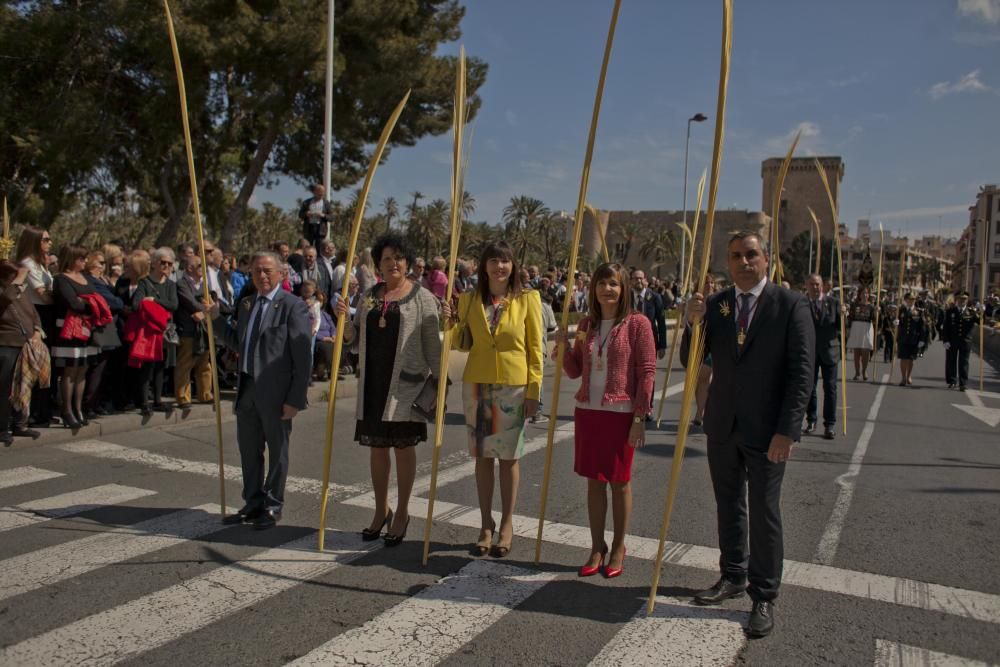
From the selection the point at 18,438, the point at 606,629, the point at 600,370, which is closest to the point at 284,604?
the point at 606,629

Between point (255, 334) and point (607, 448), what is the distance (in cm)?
253

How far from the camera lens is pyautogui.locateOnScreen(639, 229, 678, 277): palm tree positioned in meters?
84.4

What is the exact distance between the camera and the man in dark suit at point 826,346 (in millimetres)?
9258

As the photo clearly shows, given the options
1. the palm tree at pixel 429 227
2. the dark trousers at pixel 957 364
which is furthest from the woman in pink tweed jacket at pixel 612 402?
the palm tree at pixel 429 227

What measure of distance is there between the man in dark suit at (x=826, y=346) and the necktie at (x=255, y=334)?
650cm

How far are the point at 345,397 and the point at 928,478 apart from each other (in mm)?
7640

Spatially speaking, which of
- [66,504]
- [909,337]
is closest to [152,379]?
[66,504]

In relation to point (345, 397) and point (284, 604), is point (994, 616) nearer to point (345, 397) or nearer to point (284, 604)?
point (284, 604)

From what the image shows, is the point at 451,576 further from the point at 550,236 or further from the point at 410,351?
the point at 550,236

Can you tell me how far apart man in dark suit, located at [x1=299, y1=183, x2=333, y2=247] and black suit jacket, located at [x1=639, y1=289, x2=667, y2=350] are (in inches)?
203

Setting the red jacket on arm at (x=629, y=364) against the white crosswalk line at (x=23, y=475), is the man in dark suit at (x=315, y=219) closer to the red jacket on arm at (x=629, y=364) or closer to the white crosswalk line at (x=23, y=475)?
the white crosswalk line at (x=23, y=475)

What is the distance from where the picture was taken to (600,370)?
15.1 ft

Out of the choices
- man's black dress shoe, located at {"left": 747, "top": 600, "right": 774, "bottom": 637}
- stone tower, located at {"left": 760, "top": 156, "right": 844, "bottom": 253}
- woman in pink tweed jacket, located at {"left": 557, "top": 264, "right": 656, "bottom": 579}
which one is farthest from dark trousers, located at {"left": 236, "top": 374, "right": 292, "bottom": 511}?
stone tower, located at {"left": 760, "top": 156, "right": 844, "bottom": 253}

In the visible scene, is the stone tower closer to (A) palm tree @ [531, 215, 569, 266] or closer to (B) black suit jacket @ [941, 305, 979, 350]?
(A) palm tree @ [531, 215, 569, 266]
